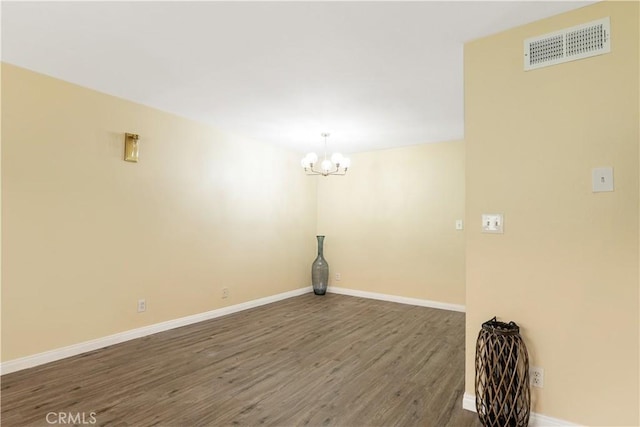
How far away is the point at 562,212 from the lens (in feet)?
6.06

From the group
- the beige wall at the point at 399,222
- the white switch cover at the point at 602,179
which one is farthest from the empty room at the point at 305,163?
the beige wall at the point at 399,222

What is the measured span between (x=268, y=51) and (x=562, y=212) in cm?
213

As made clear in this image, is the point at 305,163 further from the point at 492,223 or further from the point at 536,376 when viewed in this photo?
the point at 536,376

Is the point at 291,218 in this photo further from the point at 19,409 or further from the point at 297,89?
the point at 19,409

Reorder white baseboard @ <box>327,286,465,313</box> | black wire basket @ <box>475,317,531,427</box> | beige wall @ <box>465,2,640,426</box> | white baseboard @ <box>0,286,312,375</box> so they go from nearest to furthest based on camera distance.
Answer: beige wall @ <box>465,2,640,426</box> → black wire basket @ <box>475,317,531,427</box> → white baseboard @ <box>0,286,312,375</box> → white baseboard @ <box>327,286,465,313</box>

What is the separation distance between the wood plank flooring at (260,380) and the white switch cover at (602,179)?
1486mm

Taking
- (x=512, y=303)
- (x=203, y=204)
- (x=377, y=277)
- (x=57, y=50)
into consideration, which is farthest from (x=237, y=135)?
(x=512, y=303)

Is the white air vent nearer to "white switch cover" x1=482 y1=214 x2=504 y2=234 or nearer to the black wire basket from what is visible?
"white switch cover" x1=482 y1=214 x2=504 y2=234

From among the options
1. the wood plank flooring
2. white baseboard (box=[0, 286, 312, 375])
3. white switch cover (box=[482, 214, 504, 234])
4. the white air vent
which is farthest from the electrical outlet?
white baseboard (box=[0, 286, 312, 375])

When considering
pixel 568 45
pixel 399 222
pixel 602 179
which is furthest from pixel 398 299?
pixel 568 45

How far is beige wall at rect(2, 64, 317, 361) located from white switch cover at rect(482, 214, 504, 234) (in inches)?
122

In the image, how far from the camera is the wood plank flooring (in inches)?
78.5

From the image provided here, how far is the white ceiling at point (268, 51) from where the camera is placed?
190 cm

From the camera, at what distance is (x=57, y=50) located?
236 centimetres
